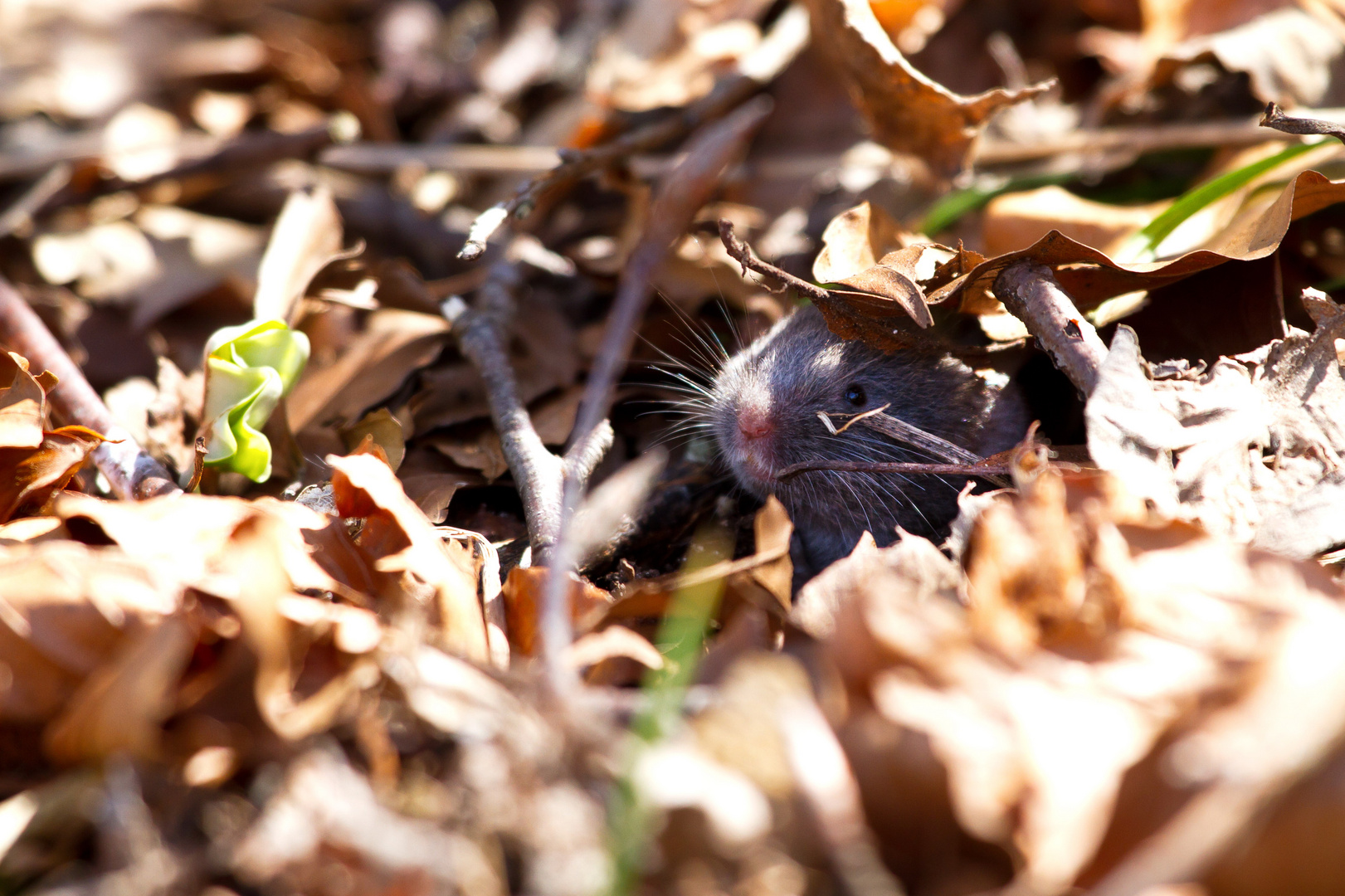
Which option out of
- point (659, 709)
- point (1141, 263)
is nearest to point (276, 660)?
point (659, 709)

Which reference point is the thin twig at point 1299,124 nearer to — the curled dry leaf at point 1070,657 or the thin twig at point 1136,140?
the thin twig at point 1136,140

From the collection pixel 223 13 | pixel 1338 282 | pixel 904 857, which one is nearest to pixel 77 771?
pixel 904 857

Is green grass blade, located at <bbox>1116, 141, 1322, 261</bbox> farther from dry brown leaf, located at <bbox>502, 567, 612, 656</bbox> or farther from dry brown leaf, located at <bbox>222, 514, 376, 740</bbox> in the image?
dry brown leaf, located at <bbox>222, 514, 376, 740</bbox>

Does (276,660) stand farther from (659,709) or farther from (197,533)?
(659,709)

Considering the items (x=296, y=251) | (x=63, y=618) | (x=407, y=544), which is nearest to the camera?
(x=63, y=618)

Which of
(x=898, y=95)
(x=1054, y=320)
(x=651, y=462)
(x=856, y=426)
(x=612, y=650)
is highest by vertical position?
(x=898, y=95)
